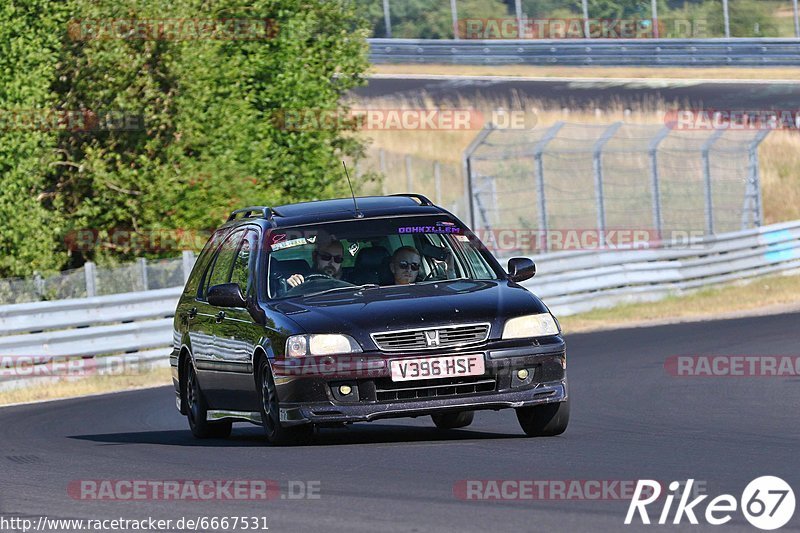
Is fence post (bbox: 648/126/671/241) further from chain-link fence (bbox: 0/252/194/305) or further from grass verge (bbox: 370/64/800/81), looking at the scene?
grass verge (bbox: 370/64/800/81)

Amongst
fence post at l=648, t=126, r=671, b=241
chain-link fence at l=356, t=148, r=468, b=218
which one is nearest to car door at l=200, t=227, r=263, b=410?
fence post at l=648, t=126, r=671, b=241

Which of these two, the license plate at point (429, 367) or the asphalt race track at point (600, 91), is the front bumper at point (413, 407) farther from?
the asphalt race track at point (600, 91)

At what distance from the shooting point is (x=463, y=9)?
167ft

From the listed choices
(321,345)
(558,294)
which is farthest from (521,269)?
(558,294)

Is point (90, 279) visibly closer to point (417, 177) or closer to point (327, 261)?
point (327, 261)

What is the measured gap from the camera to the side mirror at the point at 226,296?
416 inches

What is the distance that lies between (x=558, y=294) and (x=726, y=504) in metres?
17.5

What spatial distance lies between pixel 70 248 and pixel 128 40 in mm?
3218

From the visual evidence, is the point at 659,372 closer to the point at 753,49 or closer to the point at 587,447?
the point at 587,447

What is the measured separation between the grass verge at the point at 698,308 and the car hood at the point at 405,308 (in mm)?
13149

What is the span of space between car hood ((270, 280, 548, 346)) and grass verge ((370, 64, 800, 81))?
3690 centimetres

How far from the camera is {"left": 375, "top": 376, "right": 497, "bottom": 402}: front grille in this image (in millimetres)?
9625

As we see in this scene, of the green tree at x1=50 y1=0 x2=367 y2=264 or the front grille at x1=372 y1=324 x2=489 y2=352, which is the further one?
the green tree at x1=50 y1=0 x2=367 y2=264

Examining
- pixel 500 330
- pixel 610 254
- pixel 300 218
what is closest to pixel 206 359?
pixel 300 218
